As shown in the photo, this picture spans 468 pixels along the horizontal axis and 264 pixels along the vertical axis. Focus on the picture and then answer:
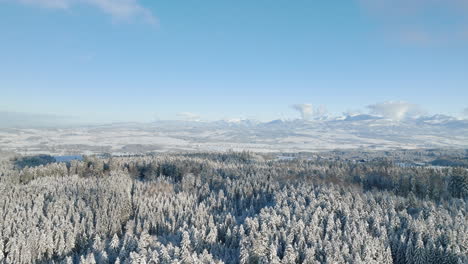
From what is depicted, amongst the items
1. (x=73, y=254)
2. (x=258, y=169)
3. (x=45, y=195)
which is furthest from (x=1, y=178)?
(x=258, y=169)

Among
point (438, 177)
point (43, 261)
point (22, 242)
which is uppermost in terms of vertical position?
point (438, 177)

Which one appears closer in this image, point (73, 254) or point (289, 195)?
point (73, 254)

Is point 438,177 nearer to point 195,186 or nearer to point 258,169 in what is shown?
point 258,169

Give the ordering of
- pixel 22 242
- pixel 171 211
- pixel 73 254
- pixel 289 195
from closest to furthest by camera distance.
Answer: pixel 22 242 → pixel 73 254 → pixel 171 211 → pixel 289 195

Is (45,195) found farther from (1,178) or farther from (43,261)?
(43,261)

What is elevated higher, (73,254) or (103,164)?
(103,164)

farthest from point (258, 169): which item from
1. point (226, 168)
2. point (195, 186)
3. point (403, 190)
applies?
point (403, 190)

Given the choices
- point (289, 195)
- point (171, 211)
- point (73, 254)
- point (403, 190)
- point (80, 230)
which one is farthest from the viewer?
point (403, 190)
